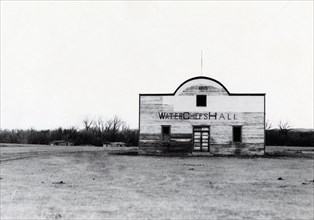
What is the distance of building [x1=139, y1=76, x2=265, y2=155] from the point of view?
31359mm

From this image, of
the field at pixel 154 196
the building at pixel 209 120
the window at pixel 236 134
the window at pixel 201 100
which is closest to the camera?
the field at pixel 154 196

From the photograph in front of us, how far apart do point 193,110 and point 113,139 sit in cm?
3604

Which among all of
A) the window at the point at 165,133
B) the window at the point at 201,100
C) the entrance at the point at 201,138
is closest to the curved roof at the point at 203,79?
the window at the point at 201,100

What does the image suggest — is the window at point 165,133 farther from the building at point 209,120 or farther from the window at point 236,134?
the window at point 236,134

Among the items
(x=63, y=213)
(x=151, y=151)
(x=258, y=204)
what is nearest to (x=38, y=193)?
(x=63, y=213)

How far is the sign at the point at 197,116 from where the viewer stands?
31.4 meters

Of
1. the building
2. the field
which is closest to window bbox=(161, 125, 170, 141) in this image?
the building

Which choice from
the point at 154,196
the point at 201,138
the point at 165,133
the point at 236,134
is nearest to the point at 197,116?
the point at 201,138

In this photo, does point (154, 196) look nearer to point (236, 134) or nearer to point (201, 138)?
point (201, 138)

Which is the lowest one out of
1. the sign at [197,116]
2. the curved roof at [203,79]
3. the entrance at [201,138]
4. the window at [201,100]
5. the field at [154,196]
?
the field at [154,196]

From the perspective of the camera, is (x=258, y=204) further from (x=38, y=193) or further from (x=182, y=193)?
(x=38, y=193)

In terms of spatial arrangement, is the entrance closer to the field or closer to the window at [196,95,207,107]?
the window at [196,95,207,107]

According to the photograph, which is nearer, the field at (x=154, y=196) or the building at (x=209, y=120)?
the field at (x=154, y=196)

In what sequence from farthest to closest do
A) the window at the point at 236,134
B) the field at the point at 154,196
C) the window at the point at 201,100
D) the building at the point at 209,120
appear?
the window at the point at 201,100 → the window at the point at 236,134 → the building at the point at 209,120 → the field at the point at 154,196
